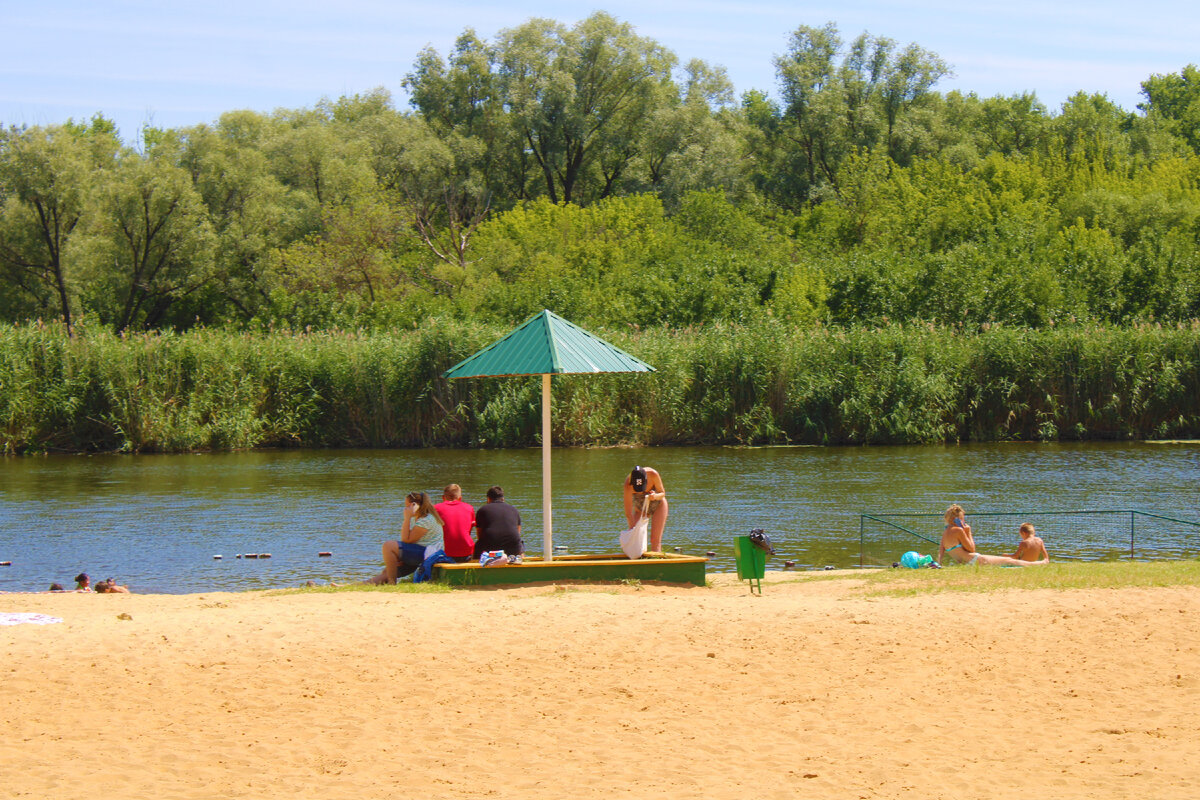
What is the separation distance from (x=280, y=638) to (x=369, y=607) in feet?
5.18

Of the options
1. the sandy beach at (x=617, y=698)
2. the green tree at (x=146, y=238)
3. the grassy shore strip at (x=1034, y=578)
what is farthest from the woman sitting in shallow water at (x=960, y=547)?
the green tree at (x=146, y=238)

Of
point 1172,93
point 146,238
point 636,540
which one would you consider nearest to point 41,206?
point 146,238

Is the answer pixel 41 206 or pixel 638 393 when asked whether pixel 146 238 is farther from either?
pixel 638 393

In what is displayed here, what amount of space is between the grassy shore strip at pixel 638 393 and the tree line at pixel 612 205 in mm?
6627

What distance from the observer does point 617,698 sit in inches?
373

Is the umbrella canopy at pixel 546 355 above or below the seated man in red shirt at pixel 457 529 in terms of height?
above

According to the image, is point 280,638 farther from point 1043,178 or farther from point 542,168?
point 542,168

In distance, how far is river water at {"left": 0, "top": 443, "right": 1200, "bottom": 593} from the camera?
18.2 metres

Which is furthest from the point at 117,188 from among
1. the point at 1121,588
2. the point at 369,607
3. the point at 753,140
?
the point at 1121,588

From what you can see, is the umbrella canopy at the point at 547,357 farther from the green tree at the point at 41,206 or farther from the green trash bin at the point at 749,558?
the green tree at the point at 41,206

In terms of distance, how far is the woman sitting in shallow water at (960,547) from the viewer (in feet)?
50.1

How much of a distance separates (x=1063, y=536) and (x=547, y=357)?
9520 mm

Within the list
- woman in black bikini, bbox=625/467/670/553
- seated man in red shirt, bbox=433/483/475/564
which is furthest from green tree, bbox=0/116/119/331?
woman in black bikini, bbox=625/467/670/553

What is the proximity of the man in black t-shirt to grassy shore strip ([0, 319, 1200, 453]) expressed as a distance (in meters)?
22.5
